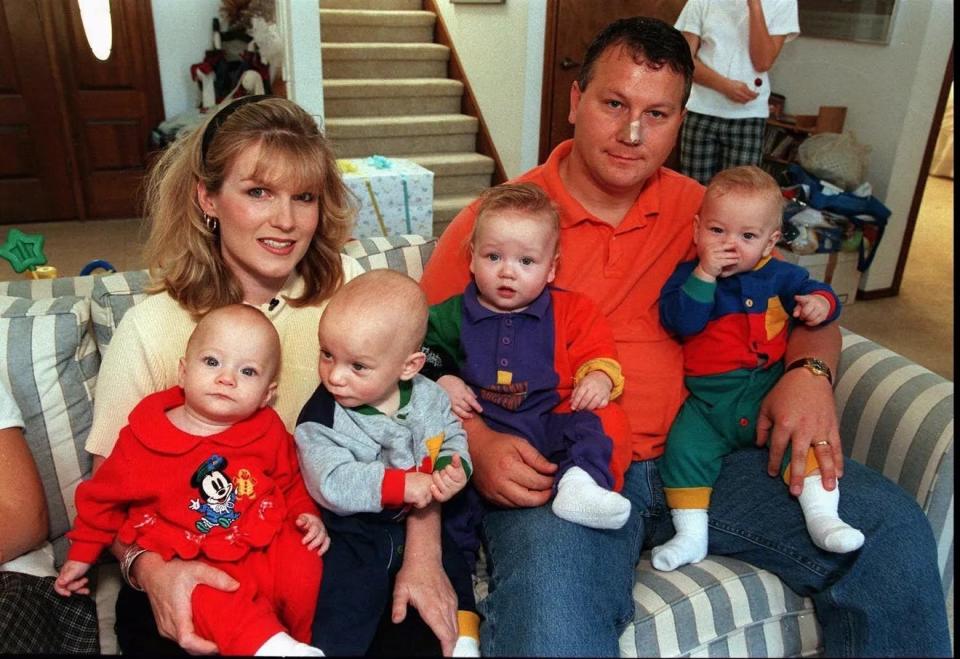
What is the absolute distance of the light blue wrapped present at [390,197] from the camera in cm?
312

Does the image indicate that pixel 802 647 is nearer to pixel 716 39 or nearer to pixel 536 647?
pixel 536 647

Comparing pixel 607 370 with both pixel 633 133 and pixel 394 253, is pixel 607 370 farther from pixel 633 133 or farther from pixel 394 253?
pixel 394 253

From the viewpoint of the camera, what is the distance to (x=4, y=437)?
3.92 ft

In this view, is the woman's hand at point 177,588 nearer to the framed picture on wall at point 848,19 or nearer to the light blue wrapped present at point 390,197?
the light blue wrapped present at point 390,197

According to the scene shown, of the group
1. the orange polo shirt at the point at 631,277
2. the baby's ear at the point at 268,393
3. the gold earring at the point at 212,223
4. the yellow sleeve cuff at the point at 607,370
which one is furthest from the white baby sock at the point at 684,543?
the gold earring at the point at 212,223

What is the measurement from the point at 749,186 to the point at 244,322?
952 millimetres

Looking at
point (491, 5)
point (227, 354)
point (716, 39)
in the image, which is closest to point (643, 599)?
point (227, 354)

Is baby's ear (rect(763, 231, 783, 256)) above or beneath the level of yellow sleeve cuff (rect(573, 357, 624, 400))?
above

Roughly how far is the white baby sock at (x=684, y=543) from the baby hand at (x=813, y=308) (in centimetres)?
43

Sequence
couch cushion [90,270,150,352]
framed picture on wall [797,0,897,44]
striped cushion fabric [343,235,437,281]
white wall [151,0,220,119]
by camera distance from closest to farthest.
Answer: couch cushion [90,270,150,352], striped cushion fabric [343,235,437,281], framed picture on wall [797,0,897,44], white wall [151,0,220,119]

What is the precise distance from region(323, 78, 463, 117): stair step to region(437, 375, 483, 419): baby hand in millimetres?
3655

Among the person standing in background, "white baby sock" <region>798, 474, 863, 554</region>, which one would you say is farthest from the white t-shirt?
"white baby sock" <region>798, 474, 863, 554</region>

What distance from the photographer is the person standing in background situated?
3086 millimetres

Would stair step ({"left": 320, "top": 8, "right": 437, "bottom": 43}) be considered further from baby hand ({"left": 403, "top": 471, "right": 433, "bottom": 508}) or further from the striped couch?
baby hand ({"left": 403, "top": 471, "right": 433, "bottom": 508})
